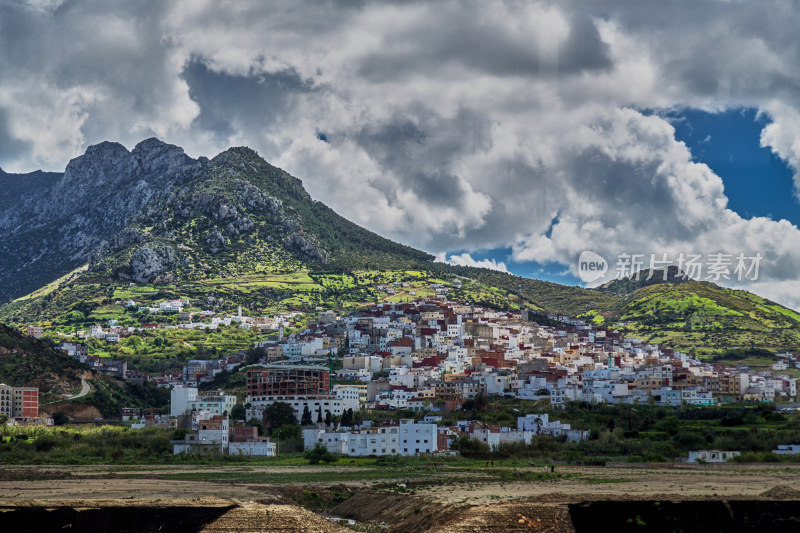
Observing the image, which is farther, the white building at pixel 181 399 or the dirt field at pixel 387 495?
the white building at pixel 181 399

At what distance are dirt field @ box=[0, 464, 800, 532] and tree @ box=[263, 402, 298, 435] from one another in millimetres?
21716

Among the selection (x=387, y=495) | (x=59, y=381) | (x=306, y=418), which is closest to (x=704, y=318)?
(x=306, y=418)

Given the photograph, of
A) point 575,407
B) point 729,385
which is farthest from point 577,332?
point 575,407

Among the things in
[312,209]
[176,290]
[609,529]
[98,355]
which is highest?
[312,209]

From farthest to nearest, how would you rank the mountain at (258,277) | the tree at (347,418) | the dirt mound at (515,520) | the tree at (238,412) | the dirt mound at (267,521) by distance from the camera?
the mountain at (258,277), the tree at (238,412), the tree at (347,418), the dirt mound at (267,521), the dirt mound at (515,520)

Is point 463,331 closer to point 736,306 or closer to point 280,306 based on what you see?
point 280,306

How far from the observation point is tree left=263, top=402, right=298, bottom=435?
255 ft

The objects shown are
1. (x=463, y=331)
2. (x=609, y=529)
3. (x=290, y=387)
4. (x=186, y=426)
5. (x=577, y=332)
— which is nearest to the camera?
(x=609, y=529)

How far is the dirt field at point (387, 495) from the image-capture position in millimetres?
28312

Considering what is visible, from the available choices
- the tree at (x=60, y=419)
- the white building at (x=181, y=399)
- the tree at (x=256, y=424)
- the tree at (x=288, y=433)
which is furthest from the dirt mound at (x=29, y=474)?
the white building at (x=181, y=399)

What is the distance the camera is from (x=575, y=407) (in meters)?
82.2

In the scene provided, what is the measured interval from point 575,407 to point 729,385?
17.7 m

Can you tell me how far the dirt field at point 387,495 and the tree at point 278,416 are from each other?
21716mm

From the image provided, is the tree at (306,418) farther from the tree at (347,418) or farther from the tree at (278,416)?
the tree at (347,418)
